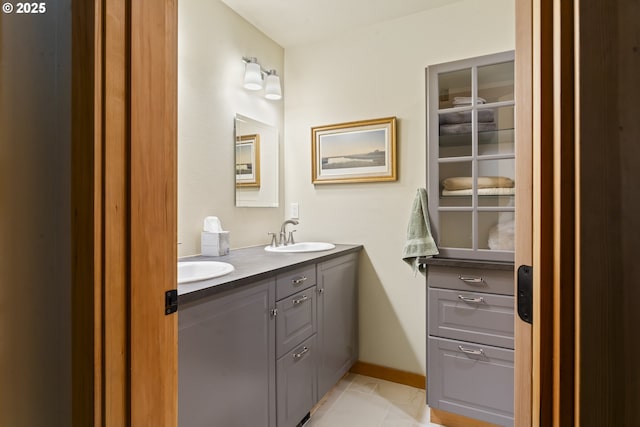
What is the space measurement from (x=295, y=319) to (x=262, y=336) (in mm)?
274

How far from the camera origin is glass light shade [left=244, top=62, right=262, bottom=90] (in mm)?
2215

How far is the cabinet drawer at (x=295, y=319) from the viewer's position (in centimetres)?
156

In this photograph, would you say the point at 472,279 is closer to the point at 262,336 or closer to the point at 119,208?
the point at 262,336

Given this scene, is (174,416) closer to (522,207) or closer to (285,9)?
(522,207)

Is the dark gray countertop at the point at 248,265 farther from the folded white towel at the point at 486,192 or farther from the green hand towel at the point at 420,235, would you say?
the folded white towel at the point at 486,192

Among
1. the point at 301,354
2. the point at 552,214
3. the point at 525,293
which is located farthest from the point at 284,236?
the point at 552,214

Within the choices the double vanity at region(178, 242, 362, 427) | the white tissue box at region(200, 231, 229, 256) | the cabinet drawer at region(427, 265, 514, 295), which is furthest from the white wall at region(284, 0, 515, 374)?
the white tissue box at region(200, 231, 229, 256)

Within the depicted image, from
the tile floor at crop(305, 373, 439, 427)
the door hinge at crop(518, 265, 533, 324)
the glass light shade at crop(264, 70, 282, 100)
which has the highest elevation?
the glass light shade at crop(264, 70, 282, 100)

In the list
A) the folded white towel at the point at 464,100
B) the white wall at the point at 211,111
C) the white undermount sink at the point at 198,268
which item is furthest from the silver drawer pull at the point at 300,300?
the folded white towel at the point at 464,100

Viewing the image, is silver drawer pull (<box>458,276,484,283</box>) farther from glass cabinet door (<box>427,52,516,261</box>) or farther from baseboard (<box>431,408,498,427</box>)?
baseboard (<box>431,408,498,427</box>)

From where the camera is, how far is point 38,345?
676mm

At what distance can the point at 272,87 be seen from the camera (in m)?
2.41

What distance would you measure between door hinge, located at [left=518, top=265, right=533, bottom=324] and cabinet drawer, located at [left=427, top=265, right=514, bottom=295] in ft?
4.30

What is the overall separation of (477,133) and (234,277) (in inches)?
62.0
